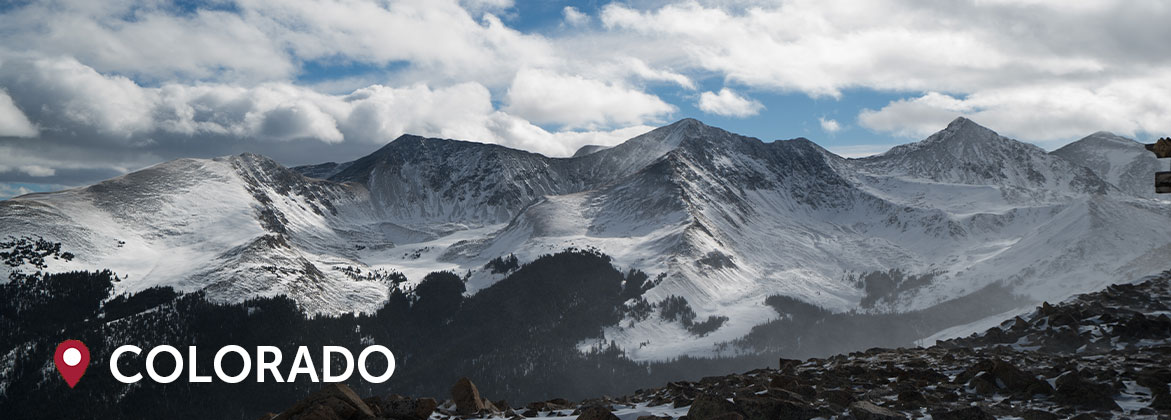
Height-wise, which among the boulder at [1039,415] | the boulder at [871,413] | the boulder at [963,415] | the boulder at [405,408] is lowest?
the boulder at [1039,415]

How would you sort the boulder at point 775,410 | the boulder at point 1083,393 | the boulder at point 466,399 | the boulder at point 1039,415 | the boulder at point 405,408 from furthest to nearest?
the boulder at point 466,399 < the boulder at point 405,408 < the boulder at point 1083,393 < the boulder at point 1039,415 < the boulder at point 775,410

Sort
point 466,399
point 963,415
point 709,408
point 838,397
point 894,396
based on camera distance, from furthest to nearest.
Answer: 1. point 466,399
2. point 894,396
3. point 838,397
4. point 709,408
5. point 963,415

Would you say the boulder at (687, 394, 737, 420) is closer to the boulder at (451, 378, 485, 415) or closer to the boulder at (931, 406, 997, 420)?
the boulder at (931, 406, 997, 420)

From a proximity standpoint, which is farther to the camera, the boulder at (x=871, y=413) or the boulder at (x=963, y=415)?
the boulder at (x=963, y=415)

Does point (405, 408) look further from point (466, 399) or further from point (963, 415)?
point (963, 415)

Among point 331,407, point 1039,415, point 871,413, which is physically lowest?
point 1039,415

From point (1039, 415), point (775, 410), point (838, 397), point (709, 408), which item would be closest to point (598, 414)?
point (709, 408)

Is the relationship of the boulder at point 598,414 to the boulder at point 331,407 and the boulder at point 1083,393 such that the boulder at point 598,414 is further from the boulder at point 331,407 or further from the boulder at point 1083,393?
the boulder at point 1083,393

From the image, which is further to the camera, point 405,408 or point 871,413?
point 405,408

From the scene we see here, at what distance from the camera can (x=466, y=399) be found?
1005 inches

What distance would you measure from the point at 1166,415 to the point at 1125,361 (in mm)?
12861

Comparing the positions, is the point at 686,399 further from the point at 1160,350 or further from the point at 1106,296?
the point at 1106,296

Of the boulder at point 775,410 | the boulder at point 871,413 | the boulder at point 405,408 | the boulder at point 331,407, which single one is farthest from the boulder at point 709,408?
the boulder at point 331,407

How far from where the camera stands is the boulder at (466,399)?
25094mm
